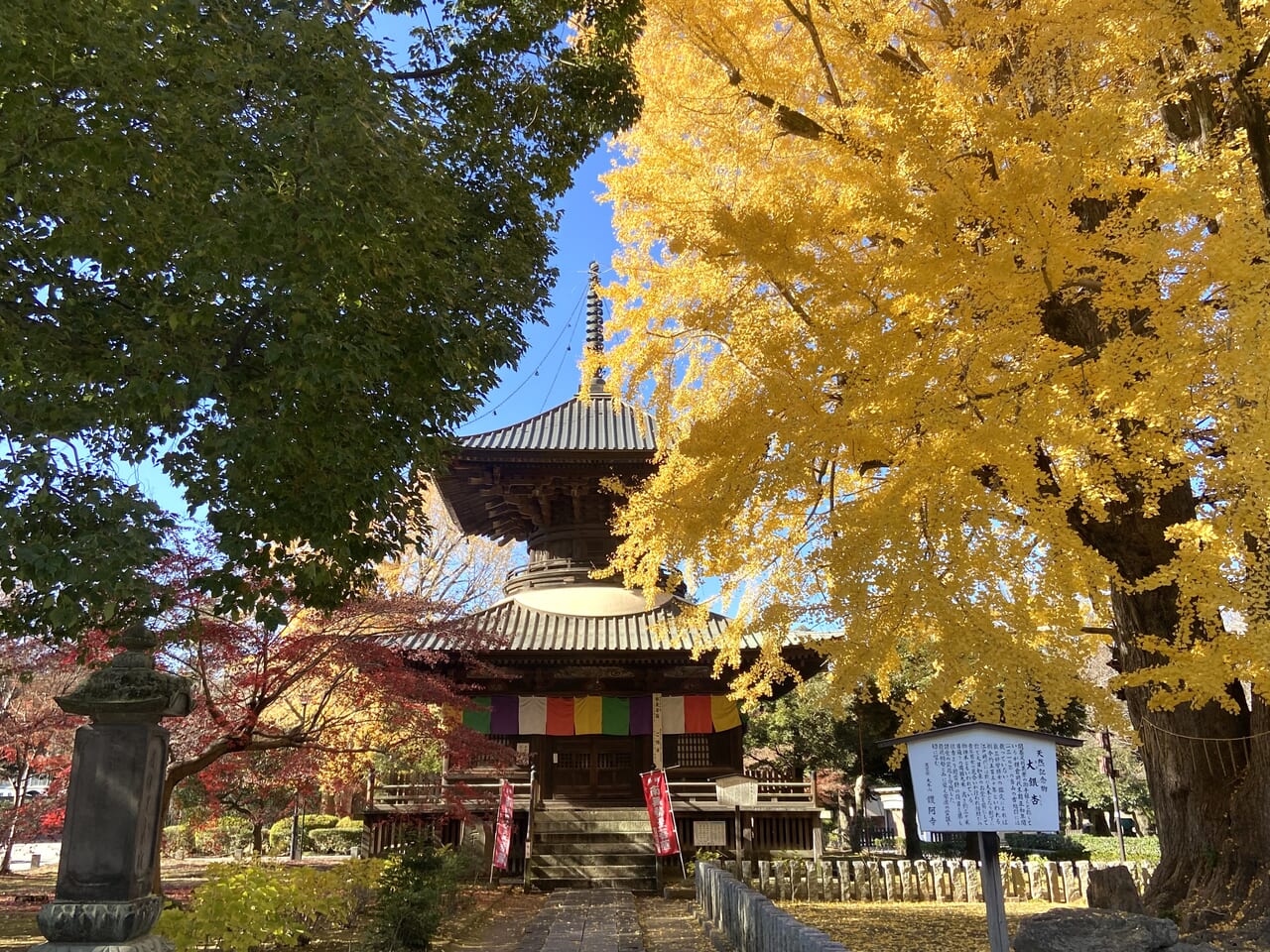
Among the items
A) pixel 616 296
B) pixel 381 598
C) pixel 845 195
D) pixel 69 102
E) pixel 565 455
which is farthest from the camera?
pixel 565 455

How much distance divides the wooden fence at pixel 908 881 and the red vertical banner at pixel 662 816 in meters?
1.01

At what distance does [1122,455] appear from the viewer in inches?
201

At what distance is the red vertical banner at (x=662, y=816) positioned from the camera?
41.6 ft

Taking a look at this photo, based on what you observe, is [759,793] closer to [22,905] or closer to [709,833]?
[709,833]

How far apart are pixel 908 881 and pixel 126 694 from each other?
38.9ft

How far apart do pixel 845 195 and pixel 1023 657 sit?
11.7 ft

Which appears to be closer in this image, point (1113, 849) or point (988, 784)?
point (988, 784)

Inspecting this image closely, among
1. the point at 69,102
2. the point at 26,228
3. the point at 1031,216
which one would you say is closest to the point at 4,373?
the point at 26,228

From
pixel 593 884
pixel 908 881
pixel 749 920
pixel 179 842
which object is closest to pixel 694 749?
pixel 593 884

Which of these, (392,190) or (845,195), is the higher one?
(845,195)

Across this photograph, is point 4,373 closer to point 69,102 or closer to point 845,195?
point 69,102

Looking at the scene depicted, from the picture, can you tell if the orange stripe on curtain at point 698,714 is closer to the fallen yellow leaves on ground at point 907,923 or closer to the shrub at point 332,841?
the fallen yellow leaves on ground at point 907,923

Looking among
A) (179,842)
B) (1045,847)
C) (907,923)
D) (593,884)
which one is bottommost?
(1045,847)

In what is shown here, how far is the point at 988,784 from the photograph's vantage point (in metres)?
5.34
